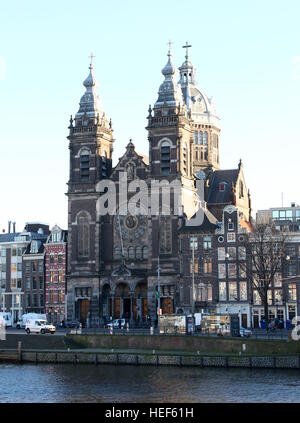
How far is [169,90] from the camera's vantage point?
435 feet

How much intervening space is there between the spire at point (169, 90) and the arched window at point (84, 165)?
13.6m

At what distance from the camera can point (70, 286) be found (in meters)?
133

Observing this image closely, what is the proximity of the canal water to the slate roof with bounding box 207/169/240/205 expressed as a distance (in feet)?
191

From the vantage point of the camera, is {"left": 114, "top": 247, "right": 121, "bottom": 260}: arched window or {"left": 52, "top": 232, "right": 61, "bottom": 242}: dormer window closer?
{"left": 114, "top": 247, "right": 121, "bottom": 260}: arched window

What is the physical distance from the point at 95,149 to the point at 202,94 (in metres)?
31.5

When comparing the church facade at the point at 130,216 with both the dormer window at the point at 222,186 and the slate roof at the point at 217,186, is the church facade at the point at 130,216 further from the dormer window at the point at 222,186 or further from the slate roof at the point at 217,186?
the dormer window at the point at 222,186

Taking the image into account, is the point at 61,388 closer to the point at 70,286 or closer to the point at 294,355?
the point at 294,355

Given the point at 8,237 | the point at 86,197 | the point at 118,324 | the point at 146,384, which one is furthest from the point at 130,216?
the point at 146,384

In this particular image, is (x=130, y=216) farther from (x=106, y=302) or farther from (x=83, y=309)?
(x=83, y=309)

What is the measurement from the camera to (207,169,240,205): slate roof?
138875 mm

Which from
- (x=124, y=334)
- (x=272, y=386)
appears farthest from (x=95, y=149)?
(x=272, y=386)

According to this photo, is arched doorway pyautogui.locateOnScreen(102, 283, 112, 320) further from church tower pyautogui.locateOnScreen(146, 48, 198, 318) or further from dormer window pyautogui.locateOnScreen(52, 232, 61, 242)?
dormer window pyautogui.locateOnScreen(52, 232, 61, 242)

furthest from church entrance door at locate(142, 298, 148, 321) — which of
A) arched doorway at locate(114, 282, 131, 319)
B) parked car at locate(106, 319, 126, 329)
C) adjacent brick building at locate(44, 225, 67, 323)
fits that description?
adjacent brick building at locate(44, 225, 67, 323)

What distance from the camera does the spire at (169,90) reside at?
132 m
